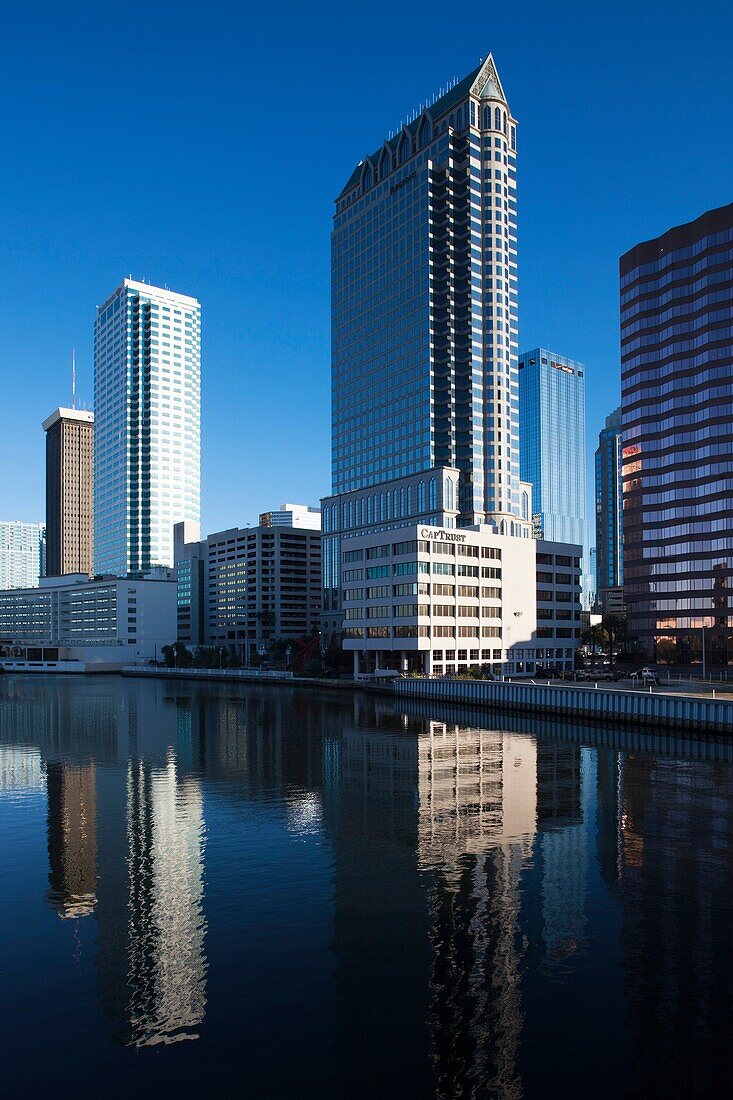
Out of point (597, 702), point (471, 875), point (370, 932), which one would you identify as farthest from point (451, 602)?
point (370, 932)

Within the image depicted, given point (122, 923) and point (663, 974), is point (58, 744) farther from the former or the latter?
point (663, 974)

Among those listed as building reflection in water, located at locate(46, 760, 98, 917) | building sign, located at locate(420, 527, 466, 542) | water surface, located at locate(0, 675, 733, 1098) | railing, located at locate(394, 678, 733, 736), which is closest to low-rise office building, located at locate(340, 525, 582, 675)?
building sign, located at locate(420, 527, 466, 542)

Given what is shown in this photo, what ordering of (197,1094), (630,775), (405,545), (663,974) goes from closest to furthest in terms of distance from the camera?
(197,1094) < (663,974) < (630,775) < (405,545)

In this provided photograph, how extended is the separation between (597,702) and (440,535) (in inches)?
2265

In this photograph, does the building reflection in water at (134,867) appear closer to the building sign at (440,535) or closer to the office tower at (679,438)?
the building sign at (440,535)

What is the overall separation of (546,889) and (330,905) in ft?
29.9

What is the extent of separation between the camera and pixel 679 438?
17150 centimetres

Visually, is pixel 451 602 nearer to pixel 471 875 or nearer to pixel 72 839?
pixel 72 839

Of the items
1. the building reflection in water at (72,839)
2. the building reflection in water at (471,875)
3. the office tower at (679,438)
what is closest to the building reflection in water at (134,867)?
the building reflection in water at (72,839)

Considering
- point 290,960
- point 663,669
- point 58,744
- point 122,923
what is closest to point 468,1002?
point 290,960

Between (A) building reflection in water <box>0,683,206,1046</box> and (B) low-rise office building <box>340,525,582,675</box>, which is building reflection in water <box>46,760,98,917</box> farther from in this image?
(B) low-rise office building <box>340,525,582,675</box>

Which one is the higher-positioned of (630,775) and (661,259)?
(661,259)

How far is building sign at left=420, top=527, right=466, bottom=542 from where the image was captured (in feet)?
454

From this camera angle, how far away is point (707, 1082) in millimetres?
19906
